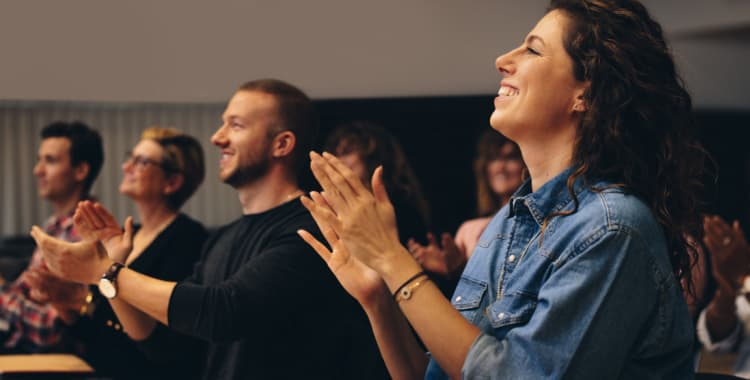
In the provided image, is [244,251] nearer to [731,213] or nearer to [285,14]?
[285,14]

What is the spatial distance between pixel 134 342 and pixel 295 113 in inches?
37.7

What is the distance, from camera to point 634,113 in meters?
1.17

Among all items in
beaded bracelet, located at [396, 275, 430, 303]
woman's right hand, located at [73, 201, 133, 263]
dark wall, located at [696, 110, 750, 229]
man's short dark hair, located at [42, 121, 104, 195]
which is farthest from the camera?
dark wall, located at [696, 110, 750, 229]

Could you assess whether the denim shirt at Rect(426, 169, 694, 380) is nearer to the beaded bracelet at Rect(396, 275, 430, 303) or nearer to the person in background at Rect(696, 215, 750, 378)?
the beaded bracelet at Rect(396, 275, 430, 303)

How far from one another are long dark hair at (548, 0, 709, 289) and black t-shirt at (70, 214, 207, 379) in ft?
5.07

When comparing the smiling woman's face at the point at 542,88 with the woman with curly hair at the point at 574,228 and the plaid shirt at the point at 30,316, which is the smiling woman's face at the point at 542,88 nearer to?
the woman with curly hair at the point at 574,228

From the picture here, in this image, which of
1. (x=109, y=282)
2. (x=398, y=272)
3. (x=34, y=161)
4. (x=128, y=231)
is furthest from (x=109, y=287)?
(x=34, y=161)

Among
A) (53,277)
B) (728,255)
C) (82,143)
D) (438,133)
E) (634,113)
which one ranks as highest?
(634,113)

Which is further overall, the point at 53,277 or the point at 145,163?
the point at 145,163

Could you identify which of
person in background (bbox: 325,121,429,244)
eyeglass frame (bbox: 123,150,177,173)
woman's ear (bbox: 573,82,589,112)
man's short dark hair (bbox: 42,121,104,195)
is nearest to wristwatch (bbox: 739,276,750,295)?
person in background (bbox: 325,121,429,244)

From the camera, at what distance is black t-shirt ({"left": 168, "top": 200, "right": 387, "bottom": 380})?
178 cm

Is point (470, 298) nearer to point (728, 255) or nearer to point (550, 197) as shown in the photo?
point (550, 197)

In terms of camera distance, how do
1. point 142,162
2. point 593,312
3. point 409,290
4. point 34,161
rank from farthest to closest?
1. point 34,161
2. point 142,162
3. point 409,290
4. point 593,312

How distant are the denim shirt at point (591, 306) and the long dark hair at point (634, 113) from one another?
5 centimetres
